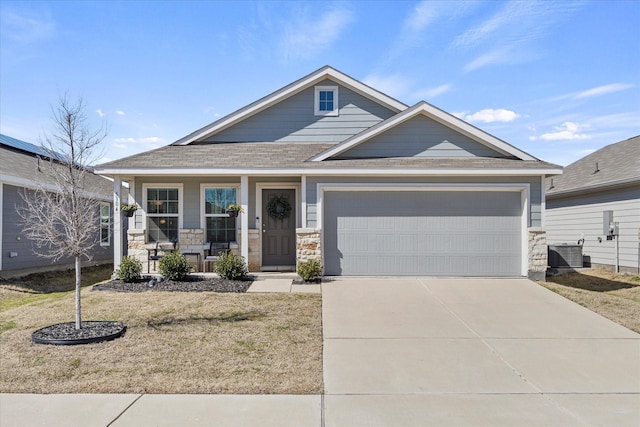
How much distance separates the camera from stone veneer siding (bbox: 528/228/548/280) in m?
9.77

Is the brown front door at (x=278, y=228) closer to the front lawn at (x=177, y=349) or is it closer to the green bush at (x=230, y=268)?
the green bush at (x=230, y=268)

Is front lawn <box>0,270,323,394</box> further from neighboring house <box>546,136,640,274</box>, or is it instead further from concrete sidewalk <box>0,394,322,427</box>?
neighboring house <box>546,136,640,274</box>

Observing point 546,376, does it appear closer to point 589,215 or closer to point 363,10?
point 363,10

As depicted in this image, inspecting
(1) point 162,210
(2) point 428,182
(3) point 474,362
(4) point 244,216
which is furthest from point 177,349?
(2) point 428,182

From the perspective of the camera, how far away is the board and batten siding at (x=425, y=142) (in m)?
10.5

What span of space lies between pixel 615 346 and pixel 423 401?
3.59 m

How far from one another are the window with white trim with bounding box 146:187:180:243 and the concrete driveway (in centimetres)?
546

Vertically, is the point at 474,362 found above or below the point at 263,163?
below

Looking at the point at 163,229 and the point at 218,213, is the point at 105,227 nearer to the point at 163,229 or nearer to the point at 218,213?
the point at 163,229

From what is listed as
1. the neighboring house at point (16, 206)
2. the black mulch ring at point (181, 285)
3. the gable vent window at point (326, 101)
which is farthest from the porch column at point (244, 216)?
the gable vent window at point (326, 101)

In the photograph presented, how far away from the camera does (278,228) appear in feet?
37.1

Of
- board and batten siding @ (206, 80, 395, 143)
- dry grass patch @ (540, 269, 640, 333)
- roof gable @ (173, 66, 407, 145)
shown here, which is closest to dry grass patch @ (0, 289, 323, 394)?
dry grass patch @ (540, 269, 640, 333)

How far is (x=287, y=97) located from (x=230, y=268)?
18.6 feet

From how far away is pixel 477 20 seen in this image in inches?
411
